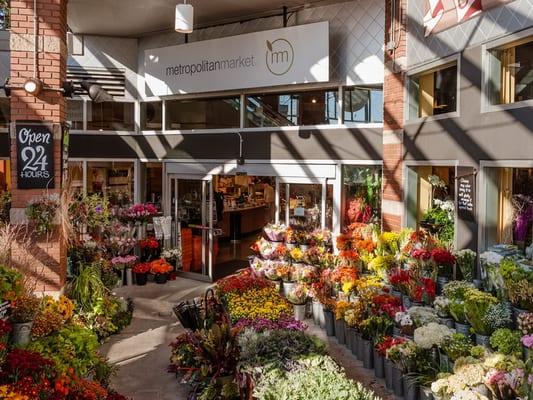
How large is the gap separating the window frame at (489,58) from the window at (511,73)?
0.02m

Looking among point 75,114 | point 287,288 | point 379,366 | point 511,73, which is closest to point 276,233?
point 287,288

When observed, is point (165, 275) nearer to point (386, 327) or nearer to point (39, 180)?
point (39, 180)

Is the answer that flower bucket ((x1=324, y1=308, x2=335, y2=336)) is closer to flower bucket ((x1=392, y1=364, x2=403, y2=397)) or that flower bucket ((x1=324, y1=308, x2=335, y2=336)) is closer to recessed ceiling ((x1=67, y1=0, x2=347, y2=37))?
flower bucket ((x1=392, y1=364, x2=403, y2=397))

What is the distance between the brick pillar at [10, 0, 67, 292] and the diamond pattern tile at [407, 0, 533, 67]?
16.3 ft

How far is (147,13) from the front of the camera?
9.99 m

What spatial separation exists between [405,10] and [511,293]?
4751mm

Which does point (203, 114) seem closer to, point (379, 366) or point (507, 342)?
point (379, 366)

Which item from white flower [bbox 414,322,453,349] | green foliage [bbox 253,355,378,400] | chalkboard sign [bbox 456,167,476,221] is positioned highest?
chalkboard sign [bbox 456,167,476,221]

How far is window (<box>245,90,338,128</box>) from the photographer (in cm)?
944

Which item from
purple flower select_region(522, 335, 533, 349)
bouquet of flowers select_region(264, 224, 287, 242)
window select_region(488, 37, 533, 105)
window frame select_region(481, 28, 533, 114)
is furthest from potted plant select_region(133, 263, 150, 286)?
purple flower select_region(522, 335, 533, 349)

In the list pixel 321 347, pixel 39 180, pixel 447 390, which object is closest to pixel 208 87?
pixel 39 180

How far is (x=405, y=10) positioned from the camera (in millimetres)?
7824

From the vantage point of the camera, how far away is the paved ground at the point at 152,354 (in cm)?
548

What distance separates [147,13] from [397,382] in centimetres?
809
